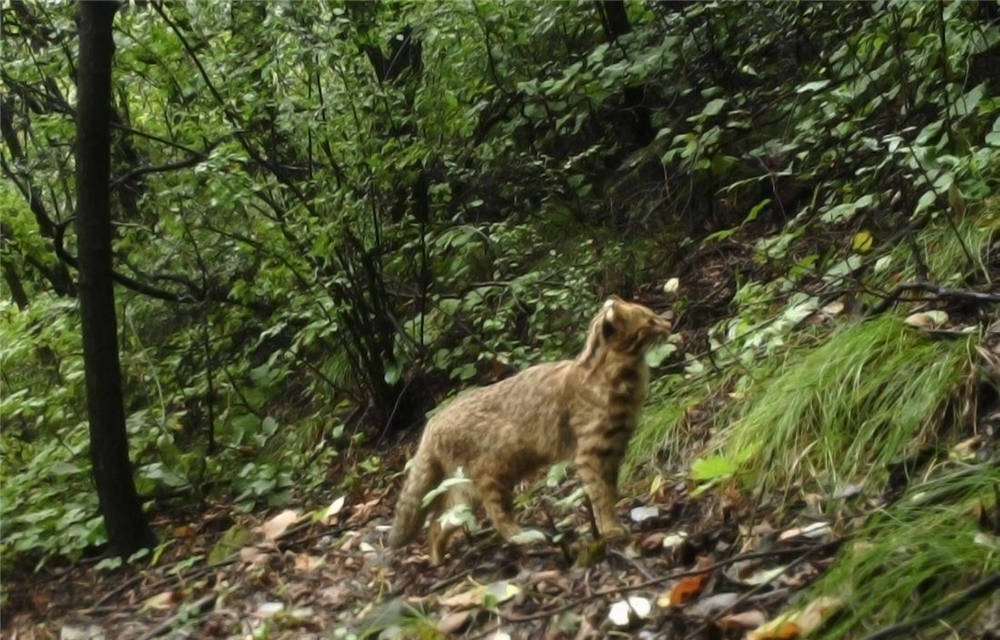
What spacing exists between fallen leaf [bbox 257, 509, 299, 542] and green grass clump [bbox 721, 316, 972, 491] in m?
2.91

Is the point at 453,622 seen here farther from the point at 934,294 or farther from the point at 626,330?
the point at 934,294

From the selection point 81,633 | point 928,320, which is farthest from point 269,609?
point 928,320

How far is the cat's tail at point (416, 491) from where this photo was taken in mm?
6418

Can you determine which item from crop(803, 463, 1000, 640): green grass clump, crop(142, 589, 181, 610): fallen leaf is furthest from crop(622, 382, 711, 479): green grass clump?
crop(142, 589, 181, 610): fallen leaf

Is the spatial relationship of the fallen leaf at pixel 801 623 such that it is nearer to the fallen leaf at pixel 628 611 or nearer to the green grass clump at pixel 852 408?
the fallen leaf at pixel 628 611

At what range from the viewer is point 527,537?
5.43 metres

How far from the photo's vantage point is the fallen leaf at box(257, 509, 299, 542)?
7535 millimetres

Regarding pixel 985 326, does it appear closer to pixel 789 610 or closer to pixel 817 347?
pixel 817 347

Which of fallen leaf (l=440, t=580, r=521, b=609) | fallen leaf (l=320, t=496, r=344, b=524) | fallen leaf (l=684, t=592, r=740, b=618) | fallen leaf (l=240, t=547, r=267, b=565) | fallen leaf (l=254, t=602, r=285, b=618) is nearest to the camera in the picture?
fallen leaf (l=684, t=592, r=740, b=618)

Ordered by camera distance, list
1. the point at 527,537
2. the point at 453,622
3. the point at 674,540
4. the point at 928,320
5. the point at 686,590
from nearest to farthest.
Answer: the point at 686,590, the point at 453,622, the point at 674,540, the point at 527,537, the point at 928,320

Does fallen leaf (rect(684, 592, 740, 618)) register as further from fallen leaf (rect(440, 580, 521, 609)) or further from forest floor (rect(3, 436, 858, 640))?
fallen leaf (rect(440, 580, 521, 609))

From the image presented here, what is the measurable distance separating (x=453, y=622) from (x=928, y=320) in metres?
2.55

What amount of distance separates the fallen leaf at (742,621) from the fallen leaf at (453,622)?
125cm

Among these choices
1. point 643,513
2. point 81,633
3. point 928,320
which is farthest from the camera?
point 81,633
